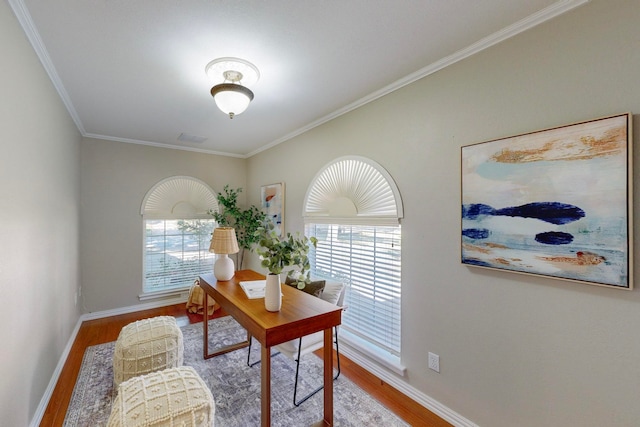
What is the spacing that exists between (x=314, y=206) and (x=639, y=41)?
8.79 feet

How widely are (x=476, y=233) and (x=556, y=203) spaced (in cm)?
44

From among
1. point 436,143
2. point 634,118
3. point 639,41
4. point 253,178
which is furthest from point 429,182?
point 253,178

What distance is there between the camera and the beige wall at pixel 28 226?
1.46 m

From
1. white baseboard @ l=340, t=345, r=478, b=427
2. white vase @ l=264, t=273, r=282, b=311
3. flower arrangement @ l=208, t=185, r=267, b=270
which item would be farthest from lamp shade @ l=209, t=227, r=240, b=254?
flower arrangement @ l=208, t=185, r=267, b=270

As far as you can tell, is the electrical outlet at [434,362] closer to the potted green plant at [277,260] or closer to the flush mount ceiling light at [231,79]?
the potted green plant at [277,260]

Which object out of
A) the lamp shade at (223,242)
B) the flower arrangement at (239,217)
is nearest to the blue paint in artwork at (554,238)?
the lamp shade at (223,242)

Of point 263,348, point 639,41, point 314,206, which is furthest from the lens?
point 314,206

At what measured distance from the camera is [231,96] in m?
1.99

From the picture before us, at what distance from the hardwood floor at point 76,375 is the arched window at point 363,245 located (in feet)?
0.71

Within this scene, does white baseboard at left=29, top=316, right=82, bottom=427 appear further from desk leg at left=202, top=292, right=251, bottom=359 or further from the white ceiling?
the white ceiling

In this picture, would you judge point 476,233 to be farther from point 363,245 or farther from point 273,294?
point 273,294

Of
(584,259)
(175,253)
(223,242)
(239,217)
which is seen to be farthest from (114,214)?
(584,259)

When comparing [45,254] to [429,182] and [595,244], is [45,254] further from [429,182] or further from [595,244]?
[595,244]

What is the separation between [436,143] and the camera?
2.02m
